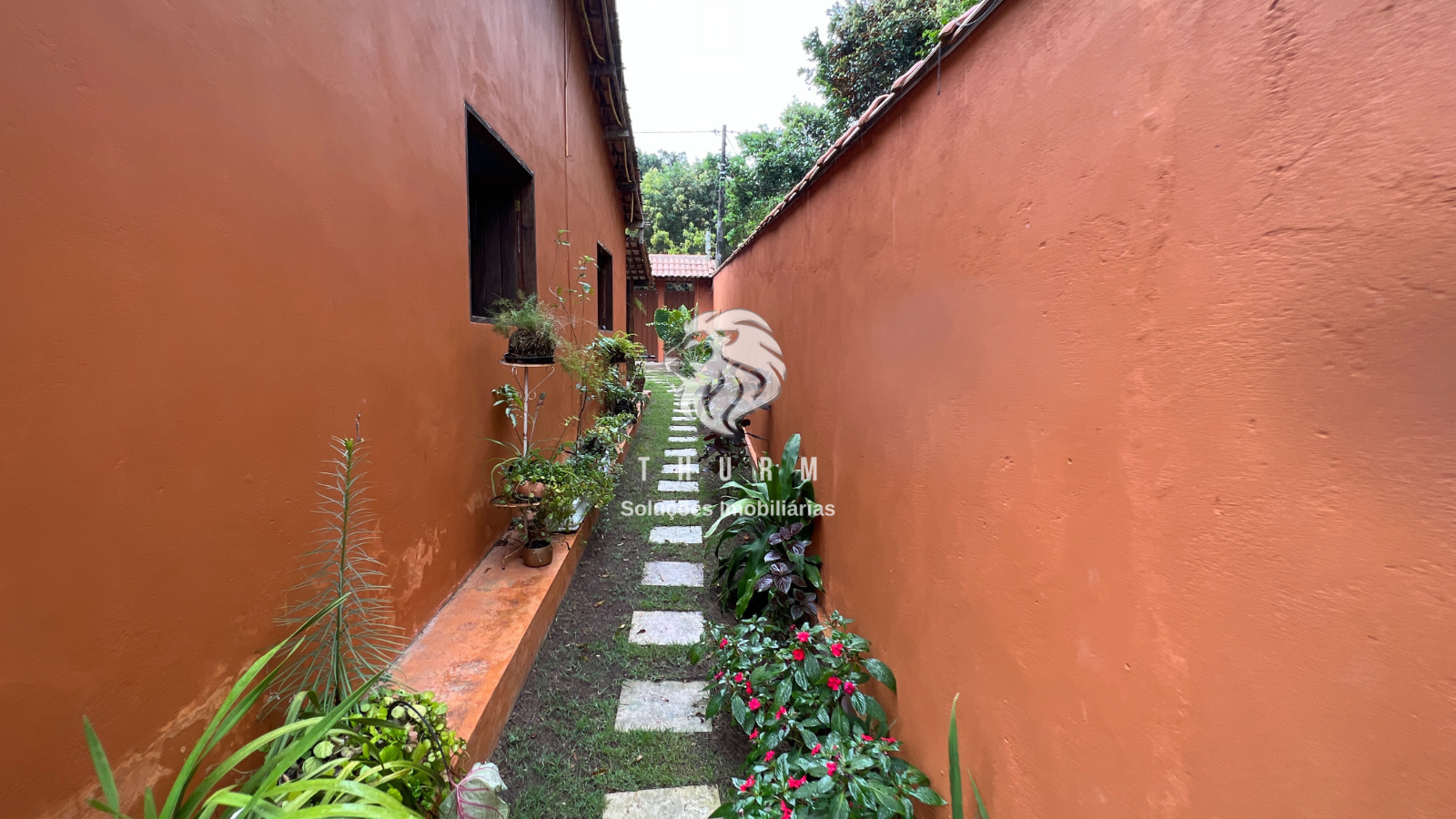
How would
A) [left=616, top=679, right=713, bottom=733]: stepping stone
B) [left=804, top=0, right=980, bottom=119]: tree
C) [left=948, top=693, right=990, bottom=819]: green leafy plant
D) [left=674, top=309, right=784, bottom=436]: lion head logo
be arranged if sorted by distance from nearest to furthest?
[left=948, top=693, right=990, bottom=819]: green leafy plant, [left=616, top=679, right=713, bottom=733]: stepping stone, [left=674, top=309, right=784, bottom=436]: lion head logo, [left=804, top=0, right=980, bottom=119]: tree

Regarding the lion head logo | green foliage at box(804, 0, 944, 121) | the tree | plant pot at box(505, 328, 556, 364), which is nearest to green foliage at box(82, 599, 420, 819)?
plant pot at box(505, 328, 556, 364)

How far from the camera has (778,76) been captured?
37.9ft

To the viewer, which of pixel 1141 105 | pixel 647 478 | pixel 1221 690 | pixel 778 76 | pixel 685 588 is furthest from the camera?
pixel 778 76

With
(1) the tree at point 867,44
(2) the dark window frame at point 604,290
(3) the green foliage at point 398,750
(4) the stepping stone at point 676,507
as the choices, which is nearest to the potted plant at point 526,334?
(3) the green foliage at point 398,750

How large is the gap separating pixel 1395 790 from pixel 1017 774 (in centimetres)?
64

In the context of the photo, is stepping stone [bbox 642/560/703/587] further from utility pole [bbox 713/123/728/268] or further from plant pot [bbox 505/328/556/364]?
utility pole [bbox 713/123/728/268]

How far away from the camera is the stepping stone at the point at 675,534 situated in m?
3.95

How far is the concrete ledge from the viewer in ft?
6.04

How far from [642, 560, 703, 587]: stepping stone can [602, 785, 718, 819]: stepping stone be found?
1.48m

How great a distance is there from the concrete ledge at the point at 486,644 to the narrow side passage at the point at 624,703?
0.14 meters

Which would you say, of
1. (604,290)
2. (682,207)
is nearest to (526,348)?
(604,290)

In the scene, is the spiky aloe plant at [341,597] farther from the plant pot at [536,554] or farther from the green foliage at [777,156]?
the green foliage at [777,156]

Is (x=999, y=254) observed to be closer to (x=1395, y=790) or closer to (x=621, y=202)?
(x=1395, y=790)

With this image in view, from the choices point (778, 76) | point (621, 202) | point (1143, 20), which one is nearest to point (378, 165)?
point (1143, 20)
